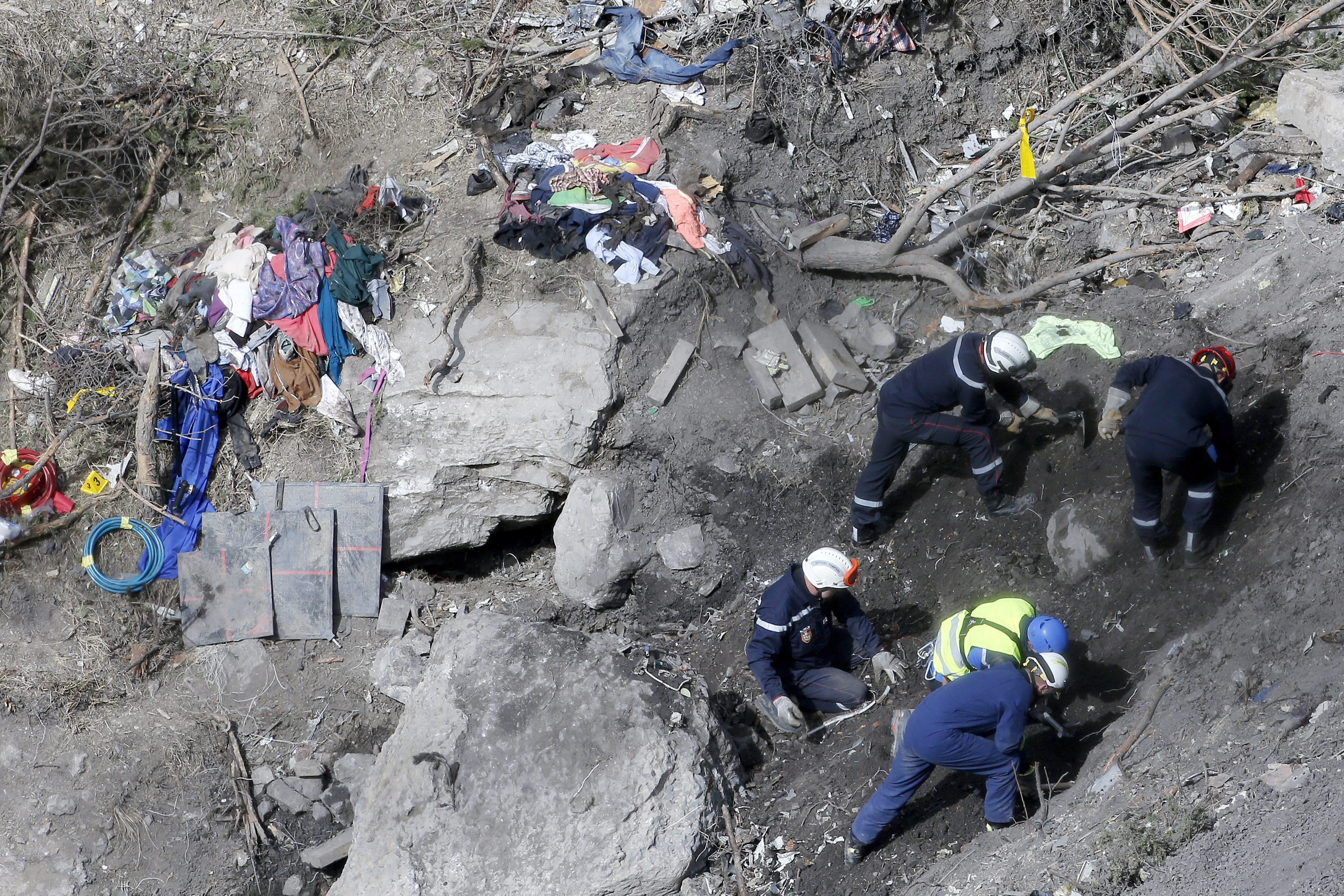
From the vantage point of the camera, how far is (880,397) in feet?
18.8

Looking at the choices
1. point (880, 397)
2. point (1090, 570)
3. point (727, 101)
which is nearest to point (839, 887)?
point (1090, 570)

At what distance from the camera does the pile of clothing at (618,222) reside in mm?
6934

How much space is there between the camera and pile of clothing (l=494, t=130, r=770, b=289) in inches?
273

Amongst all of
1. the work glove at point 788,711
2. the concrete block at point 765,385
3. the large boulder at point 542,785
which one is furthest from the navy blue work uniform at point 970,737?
the concrete block at point 765,385

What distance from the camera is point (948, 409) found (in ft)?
18.5

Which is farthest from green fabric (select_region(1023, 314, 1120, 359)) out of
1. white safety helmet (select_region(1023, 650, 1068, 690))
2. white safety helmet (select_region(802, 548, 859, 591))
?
white safety helmet (select_region(1023, 650, 1068, 690))

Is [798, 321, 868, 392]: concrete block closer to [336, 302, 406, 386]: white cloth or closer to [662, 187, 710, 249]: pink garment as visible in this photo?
[662, 187, 710, 249]: pink garment

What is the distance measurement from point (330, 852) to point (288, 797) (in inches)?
21.1

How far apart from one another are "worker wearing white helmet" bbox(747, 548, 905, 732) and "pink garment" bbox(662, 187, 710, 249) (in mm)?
2761

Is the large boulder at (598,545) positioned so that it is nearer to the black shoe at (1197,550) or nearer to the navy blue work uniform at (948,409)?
the navy blue work uniform at (948,409)

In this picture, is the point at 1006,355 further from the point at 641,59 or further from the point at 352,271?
the point at 352,271

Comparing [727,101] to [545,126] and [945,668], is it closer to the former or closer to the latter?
[545,126]

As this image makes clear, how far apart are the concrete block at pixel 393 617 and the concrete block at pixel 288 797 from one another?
3.75 feet

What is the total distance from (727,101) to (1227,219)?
378 centimetres
